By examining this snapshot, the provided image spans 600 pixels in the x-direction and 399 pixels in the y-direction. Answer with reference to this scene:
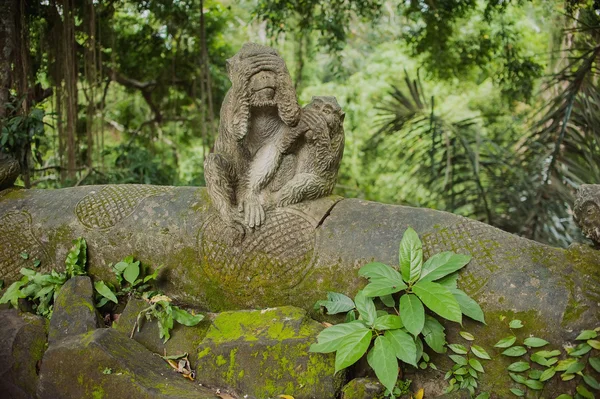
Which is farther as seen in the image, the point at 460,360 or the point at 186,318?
the point at 186,318

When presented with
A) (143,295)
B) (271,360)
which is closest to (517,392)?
(271,360)

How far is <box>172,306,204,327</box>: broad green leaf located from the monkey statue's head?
3.23 feet

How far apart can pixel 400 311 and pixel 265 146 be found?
1242mm

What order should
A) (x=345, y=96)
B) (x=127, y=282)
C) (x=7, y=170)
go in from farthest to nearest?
1. (x=345, y=96)
2. (x=7, y=170)
3. (x=127, y=282)

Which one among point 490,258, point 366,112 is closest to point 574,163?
point 490,258

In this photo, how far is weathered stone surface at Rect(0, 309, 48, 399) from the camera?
2.62 meters

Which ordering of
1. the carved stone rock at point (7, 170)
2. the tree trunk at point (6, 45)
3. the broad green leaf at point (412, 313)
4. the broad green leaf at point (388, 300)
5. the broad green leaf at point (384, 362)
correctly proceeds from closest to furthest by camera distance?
the broad green leaf at point (384, 362), the broad green leaf at point (412, 313), the broad green leaf at point (388, 300), the carved stone rock at point (7, 170), the tree trunk at point (6, 45)

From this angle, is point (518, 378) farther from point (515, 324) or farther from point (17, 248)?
point (17, 248)

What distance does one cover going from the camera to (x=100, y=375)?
7.73 ft

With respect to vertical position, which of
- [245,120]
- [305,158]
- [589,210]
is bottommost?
[589,210]

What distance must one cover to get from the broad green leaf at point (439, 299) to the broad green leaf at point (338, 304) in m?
0.35

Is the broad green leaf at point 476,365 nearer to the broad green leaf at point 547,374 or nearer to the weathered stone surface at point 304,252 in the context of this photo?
the weathered stone surface at point 304,252

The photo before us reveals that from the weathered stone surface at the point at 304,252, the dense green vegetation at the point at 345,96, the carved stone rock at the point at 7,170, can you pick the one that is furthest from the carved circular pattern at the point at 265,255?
the dense green vegetation at the point at 345,96

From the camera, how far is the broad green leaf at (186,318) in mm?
2727
